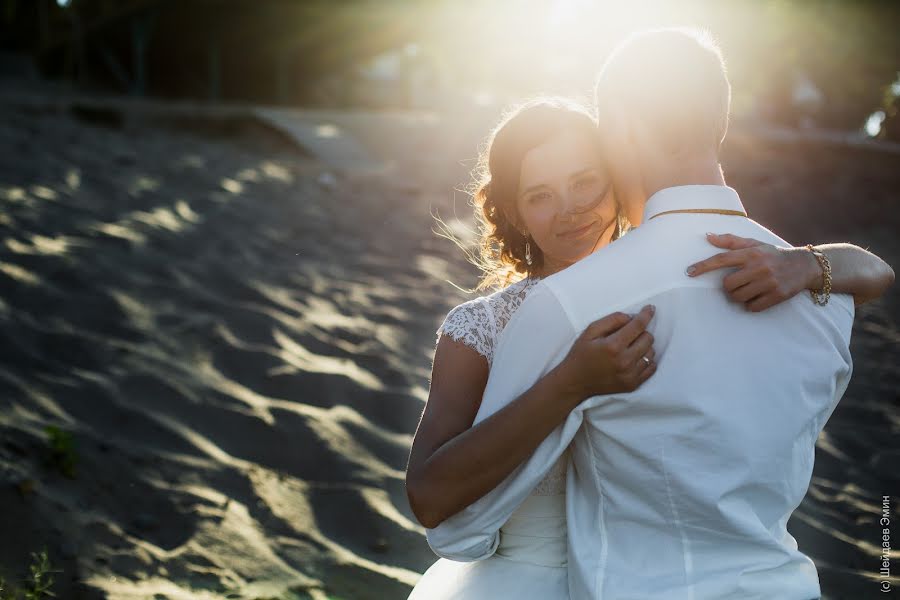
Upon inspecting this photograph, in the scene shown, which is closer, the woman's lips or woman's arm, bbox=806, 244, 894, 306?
woman's arm, bbox=806, 244, 894, 306

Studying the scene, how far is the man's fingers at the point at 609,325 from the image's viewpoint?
5.01 ft

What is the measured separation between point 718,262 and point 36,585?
6.83ft

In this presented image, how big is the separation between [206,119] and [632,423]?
10.6 meters

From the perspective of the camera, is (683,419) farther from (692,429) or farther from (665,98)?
(665,98)

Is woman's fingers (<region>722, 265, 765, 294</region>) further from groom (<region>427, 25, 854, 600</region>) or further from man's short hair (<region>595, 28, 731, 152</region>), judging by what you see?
man's short hair (<region>595, 28, 731, 152</region>)

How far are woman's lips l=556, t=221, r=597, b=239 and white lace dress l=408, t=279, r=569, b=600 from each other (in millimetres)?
295

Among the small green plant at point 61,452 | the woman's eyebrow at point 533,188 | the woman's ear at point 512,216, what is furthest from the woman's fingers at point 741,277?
the small green plant at point 61,452

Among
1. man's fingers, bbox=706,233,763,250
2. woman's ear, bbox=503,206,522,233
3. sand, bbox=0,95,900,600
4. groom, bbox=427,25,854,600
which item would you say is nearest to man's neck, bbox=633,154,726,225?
groom, bbox=427,25,854,600

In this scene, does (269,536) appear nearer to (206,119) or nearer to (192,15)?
(206,119)

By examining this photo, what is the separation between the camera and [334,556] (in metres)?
3.09

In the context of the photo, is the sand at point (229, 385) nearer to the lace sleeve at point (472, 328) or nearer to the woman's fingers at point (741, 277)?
the lace sleeve at point (472, 328)

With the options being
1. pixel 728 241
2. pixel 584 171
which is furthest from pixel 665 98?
pixel 584 171

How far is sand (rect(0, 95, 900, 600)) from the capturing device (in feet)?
9.93

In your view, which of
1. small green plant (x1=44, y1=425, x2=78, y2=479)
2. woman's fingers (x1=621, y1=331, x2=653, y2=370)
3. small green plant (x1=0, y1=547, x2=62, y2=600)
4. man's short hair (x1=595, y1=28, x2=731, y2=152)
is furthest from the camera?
small green plant (x1=44, y1=425, x2=78, y2=479)
